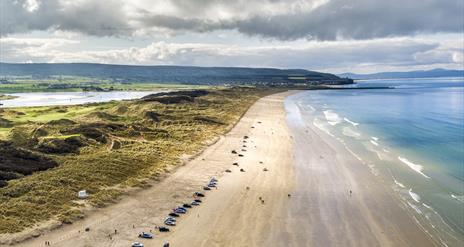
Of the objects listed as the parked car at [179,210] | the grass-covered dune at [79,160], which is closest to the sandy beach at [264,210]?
the parked car at [179,210]

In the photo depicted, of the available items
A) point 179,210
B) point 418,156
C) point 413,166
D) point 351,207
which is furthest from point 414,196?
point 179,210

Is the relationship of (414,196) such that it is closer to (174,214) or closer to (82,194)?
(174,214)

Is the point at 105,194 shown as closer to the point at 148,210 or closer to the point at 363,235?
the point at 148,210

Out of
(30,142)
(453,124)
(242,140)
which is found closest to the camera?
(30,142)

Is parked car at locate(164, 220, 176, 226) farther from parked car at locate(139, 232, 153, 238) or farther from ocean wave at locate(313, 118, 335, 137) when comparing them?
ocean wave at locate(313, 118, 335, 137)

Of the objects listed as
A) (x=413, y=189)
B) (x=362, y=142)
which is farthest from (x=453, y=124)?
(x=413, y=189)

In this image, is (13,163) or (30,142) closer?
(13,163)
